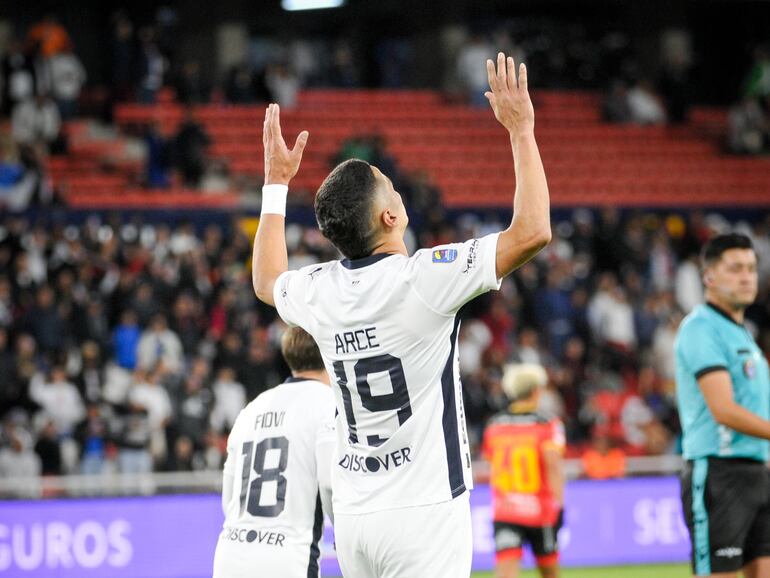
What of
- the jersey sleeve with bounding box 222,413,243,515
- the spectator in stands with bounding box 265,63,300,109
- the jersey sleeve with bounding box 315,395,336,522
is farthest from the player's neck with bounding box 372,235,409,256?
the spectator in stands with bounding box 265,63,300,109

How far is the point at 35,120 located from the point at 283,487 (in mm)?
14696

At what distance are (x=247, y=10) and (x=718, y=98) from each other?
9614 mm

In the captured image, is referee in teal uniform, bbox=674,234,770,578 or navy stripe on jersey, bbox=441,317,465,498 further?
referee in teal uniform, bbox=674,234,770,578

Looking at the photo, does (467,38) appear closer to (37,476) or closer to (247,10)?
(247,10)

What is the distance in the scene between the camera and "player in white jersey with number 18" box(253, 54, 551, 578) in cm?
427

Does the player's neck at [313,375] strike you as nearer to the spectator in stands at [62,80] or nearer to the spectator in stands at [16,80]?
the spectator in stands at [16,80]

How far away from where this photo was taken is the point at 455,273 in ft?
14.0

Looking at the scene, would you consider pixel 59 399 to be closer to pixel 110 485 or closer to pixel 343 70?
pixel 110 485

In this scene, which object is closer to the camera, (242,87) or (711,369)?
(711,369)

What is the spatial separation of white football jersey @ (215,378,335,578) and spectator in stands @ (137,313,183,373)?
9.37 metres

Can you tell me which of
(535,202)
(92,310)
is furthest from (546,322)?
(535,202)

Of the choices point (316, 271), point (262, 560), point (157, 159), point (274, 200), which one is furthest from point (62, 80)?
point (316, 271)

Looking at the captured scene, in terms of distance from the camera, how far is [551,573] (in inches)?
372

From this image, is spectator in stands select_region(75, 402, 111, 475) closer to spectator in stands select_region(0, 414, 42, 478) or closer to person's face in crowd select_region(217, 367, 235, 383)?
spectator in stands select_region(0, 414, 42, 478)
